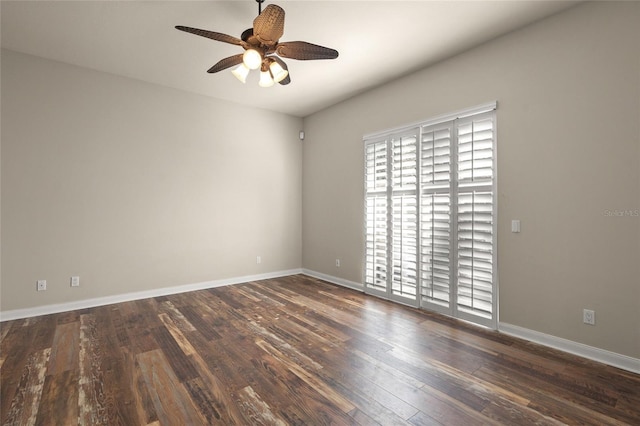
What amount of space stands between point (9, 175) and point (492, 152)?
17.7 ft

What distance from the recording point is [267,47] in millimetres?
2676

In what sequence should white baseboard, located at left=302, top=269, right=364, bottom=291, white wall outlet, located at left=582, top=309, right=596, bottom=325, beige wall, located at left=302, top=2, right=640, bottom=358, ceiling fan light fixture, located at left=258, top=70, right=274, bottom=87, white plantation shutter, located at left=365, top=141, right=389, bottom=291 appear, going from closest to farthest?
beige wall, located at left=302, top=2, right=640, bottom=358 < white wall outlet, located at left=582, top=309, right=596, bottom=325 < ceiling fan light fixture, located at left=258, top=70, right=274, bottom=87 < white plantation shutter, located at left=365, top=141, right=389, bottom=291 < white baseboard, located at left=302, top=269, right=364, bottom=291

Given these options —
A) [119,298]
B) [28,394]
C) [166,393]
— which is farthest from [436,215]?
[119,298]

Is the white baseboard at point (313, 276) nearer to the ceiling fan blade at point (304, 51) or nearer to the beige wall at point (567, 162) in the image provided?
the beige wall at point (567, 162)

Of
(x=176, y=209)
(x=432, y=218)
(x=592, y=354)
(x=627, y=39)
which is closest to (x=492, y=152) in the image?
(x=432, y=218)

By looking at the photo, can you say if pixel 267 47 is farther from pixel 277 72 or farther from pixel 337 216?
pixel 337 216

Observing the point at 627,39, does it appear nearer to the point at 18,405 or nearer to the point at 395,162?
the point at 395,162

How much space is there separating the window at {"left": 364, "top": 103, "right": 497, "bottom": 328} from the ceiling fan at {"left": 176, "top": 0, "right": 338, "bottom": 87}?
1.80 metres

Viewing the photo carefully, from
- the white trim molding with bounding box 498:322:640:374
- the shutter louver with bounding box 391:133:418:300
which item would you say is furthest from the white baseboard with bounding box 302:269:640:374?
the shutter louver with bounding box 391:133:418:300

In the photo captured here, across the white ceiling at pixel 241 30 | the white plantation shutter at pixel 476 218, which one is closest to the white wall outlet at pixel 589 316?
the white plantation shutter at pixel 476 218

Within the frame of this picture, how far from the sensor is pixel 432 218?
12.4 ft

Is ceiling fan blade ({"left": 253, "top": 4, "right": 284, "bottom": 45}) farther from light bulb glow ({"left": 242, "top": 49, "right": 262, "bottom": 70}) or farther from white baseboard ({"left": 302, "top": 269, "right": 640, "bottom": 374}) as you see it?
white baseboard ({"left": 302, "top": 269, "right": 640, "bottom": 374})

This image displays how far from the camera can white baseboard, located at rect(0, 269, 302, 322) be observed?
11.8 feet

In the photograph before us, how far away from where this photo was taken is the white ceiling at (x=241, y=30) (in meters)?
2.78
